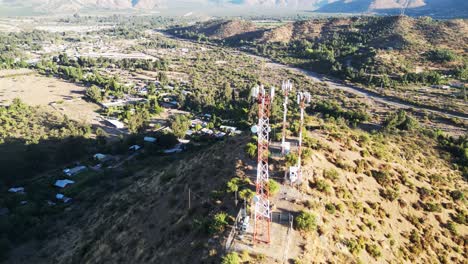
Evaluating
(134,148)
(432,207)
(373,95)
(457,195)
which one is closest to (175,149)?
(134,148)

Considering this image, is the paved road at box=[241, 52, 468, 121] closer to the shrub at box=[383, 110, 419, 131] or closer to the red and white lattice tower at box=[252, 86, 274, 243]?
the shrub at box=[383, 110, 419, 131]

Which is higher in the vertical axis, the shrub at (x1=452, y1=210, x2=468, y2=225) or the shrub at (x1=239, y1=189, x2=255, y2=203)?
the shrub at (x1=239, y1=189, x2=255, y2=203)

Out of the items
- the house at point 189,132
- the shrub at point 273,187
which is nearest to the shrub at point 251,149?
the shrub at point 273,187

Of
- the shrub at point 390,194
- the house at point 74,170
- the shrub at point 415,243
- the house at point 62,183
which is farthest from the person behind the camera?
the house at point 74,170

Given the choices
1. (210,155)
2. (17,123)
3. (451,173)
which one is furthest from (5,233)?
(451,173)

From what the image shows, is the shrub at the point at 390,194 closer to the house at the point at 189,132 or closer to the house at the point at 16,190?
the house at the point at 189,132

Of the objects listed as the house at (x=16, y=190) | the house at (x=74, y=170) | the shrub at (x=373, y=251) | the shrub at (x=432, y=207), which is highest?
the shrub at (x=373, y=251)

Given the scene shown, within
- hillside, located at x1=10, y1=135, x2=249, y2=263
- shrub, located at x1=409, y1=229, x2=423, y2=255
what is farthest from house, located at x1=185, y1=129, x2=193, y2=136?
shrub, located at x1=409, y1=229, x2=423, y2=255

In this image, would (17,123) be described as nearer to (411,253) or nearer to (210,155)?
(210,155)

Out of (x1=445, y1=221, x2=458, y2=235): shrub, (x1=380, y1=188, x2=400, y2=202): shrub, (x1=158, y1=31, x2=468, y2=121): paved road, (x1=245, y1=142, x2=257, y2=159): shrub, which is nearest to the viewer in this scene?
(x1=445, y1=221, x2=458, y2=235): shrub
